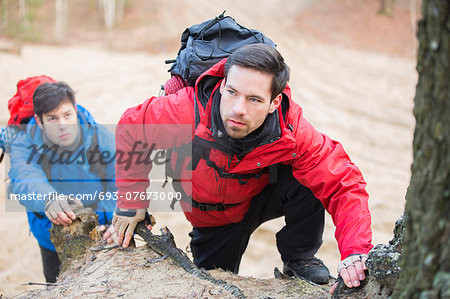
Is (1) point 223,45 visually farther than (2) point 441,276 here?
Yes

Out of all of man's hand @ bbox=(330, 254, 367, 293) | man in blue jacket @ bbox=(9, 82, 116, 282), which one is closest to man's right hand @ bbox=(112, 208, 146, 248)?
man in blue jacket @ bbox=(9, 82, 116, 282)

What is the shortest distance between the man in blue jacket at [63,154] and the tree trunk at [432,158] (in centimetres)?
293

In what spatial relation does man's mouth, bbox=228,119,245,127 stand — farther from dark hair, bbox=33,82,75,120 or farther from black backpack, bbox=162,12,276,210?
dark hair, bbox=33,82,75,120

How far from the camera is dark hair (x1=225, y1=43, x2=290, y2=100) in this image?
2729 millimetres

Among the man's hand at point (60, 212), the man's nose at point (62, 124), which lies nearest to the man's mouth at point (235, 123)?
the man's hand at point (60, 212)

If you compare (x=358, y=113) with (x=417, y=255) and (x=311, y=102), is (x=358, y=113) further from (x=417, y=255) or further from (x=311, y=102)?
(x=417, y=255)

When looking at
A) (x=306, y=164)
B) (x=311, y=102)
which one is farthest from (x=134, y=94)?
(x=306, y=164)

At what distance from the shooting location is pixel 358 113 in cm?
1058

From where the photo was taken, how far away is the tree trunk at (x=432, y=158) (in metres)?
1.37

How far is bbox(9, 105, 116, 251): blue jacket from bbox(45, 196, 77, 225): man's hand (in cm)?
31

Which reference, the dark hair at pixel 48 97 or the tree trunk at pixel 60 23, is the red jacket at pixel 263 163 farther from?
the tree trunk at pixel 60 23

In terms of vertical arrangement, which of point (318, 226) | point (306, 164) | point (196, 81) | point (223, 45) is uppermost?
point (223, 45)

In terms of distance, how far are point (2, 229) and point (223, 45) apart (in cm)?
402

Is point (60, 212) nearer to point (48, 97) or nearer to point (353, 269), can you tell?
point (48, 97)
